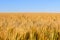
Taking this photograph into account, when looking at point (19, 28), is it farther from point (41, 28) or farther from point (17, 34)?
point (41, 28)

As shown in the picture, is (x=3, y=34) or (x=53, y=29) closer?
(x=53, y=29)

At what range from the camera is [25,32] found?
4.23 meters

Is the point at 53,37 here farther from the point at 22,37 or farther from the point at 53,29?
the point at 22,37

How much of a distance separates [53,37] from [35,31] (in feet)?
1.25

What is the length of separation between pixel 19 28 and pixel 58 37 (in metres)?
0.82

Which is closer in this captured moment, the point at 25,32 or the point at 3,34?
the point at 25,32

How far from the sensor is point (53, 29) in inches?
172

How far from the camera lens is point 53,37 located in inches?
167

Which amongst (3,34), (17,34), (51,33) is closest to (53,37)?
(51,33)

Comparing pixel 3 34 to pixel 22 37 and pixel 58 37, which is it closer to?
pixel 22 37

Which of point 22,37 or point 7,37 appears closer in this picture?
point 22,37

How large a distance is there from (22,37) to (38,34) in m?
0.32

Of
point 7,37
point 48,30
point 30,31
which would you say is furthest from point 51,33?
point 7,37

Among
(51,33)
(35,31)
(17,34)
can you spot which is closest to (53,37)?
(51,33)
